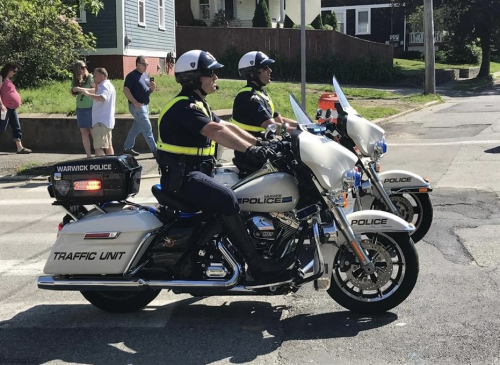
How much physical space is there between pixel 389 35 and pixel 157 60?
25768 mm

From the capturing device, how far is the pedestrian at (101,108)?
35.8 feet

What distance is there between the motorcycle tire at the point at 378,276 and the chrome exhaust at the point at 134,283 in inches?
31.4

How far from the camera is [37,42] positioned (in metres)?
18.7

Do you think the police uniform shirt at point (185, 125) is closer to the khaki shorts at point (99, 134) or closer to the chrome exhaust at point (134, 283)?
the chrome exhaust at point (134, 283)

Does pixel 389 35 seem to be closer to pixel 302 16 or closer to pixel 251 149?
pixel 302 16

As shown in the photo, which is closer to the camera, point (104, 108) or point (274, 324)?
point (274, 324)

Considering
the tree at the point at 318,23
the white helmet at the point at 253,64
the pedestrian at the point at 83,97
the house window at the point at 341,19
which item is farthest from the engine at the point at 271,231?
the house window at the point at 341,19

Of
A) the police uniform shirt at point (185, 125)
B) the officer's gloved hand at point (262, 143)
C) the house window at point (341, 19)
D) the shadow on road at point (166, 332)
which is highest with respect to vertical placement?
the house window at point (341, 19)

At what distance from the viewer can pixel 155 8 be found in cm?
2678

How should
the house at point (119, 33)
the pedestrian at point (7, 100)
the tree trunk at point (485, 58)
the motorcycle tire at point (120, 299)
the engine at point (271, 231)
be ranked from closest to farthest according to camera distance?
1. the engine at point (271, 231)
2. the motorcycle tire at point (120, 299)
3. the pedestrian at point (7, 100)
4. the house at point (119, 33)
5. the tree trunk at point (485, 58)

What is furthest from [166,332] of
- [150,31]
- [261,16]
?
[261,16]

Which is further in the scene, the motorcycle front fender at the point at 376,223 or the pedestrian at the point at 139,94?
the pedestrian at the point at 139,94

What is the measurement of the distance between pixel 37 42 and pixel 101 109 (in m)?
8.93

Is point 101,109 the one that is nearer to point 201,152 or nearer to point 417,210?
point 417,210
